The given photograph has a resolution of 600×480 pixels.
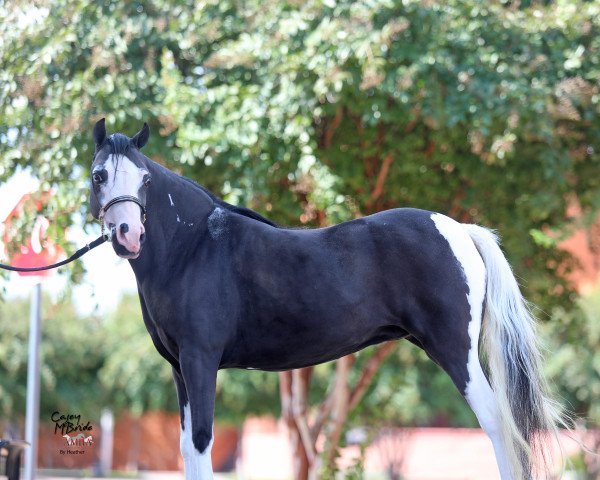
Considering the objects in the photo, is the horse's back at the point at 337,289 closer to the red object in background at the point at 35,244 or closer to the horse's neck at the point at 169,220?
the horse's neck at the point at 169,220

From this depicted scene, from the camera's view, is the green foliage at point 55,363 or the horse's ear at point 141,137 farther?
the green foliage at point 55,363

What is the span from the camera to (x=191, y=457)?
12.3 ft

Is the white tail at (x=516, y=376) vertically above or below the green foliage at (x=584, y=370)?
below

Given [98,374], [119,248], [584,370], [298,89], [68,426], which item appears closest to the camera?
[119,248]

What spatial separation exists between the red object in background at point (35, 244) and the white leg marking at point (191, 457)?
358cm

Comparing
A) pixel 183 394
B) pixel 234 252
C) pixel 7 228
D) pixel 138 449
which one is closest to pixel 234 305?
pixel 234 252

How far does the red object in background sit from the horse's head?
11.6 ft

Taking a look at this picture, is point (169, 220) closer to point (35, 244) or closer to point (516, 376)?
point (516, 376)

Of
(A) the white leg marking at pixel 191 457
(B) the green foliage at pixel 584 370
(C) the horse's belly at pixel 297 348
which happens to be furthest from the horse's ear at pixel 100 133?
(B) the green foliage at pixel 584 370

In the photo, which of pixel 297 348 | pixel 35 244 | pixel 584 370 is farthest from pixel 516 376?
pixel 584 370

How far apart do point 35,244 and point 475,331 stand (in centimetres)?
456

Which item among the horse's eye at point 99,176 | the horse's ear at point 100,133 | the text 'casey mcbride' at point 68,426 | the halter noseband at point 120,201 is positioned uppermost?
the horse's ear at point 100,133

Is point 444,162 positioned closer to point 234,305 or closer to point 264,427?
point 234,305

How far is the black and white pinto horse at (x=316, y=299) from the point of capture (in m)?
3.72
